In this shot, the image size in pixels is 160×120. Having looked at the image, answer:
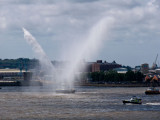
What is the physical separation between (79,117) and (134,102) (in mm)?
25046

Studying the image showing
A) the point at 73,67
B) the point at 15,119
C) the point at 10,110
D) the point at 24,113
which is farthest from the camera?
the point at 73,67

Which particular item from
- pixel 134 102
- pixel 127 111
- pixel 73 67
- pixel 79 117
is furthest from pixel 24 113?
pixel 73 67

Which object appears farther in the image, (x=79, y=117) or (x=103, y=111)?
(x=103, y=111)

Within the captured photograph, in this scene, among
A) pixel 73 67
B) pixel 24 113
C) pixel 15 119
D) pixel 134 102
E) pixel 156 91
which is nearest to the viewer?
pixel 15 119

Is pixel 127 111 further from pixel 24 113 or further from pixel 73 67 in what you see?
pixel 73 67

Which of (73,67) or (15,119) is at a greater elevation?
(73,67)

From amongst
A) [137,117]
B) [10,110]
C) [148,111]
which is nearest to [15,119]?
[10,110]

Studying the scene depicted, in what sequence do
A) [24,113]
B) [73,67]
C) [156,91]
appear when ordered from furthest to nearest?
[156,91] < [73,67] < [24,113]

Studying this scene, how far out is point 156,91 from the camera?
125m

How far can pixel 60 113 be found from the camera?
216ft

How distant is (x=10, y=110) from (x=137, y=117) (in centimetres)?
2024

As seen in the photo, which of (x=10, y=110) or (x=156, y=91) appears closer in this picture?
(x=10, y=110)

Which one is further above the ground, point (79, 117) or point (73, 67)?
point (73, 67)

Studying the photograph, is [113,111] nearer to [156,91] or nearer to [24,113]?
[24,113]
